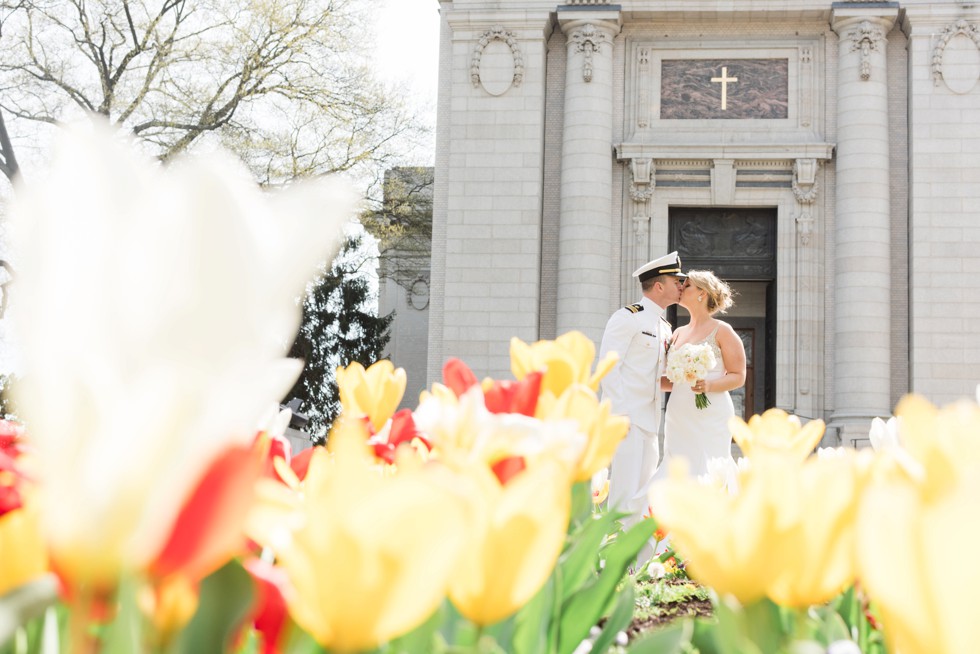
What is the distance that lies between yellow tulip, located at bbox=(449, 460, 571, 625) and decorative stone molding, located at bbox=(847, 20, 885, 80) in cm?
1646

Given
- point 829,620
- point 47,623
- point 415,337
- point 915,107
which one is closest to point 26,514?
point 47,623

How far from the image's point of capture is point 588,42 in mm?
16078

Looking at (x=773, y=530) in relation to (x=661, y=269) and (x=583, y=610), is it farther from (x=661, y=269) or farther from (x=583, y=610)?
(x=661, y=269)

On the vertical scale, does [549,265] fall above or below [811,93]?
below

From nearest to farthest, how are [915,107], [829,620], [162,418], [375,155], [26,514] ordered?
1. [162,418]
2. [26,514]
3. [829,620]
4. [915,107]
5. [375,155]

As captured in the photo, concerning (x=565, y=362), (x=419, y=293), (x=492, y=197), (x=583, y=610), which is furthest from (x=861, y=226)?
(x=583, y=610)

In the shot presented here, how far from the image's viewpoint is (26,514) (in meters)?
0.66

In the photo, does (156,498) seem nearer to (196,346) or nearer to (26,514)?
(196,346)

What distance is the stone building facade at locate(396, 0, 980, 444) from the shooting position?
604 inches

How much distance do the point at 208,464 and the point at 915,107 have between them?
16.8 meters

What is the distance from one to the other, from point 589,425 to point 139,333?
25.0 inches

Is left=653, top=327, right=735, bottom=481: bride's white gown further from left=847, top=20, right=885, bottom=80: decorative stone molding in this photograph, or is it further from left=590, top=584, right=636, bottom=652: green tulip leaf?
left=847, top=20, right=885, bottom=80: decorative stone molding

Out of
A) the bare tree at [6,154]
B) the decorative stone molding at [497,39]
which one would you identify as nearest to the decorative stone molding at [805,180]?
the decorative stone molding at [497,39]

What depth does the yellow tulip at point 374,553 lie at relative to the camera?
47cm
